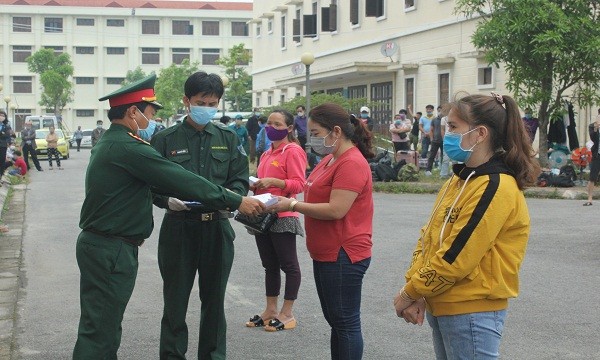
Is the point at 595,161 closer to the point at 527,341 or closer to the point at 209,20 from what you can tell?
the point at 527,341

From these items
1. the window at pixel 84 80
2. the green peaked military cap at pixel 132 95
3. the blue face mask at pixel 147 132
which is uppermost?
the window at pixel 84 80

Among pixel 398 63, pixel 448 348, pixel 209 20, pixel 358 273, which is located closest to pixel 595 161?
pixel 358 273

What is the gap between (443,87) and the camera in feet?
109

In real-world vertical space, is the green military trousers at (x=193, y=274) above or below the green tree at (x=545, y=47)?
below

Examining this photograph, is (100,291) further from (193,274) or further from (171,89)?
(171,89)

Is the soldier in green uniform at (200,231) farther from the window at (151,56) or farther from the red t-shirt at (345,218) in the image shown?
the window at (151,56)

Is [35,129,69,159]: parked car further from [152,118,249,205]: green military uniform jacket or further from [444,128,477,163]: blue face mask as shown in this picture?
[444,128,477,163]: blue face mask

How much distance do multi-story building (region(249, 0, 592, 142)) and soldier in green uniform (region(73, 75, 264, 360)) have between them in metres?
20.5

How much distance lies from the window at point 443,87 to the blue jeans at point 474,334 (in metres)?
29.2

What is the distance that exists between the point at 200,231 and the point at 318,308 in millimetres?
2782

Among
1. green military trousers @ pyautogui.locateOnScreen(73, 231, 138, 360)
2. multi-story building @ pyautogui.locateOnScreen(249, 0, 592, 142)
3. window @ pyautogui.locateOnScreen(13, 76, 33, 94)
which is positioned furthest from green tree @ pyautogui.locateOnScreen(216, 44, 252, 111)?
green military trousers @ pyautogui.locateOnScreen(73, 231, 138, 360)

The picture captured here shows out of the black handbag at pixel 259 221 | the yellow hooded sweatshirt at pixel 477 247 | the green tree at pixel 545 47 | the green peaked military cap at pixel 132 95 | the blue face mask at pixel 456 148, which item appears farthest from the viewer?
the green tree at pixel 545 47

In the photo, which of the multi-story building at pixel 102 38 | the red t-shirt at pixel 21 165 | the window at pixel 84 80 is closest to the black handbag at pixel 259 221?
the red t-shirt at pixel 21 165

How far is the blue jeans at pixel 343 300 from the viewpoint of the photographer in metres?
5.63
